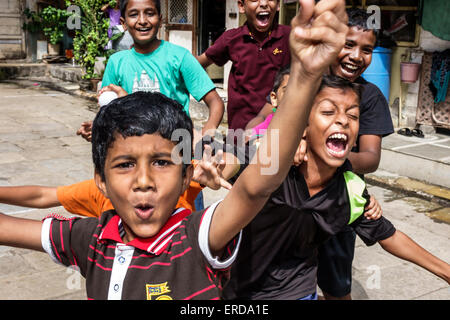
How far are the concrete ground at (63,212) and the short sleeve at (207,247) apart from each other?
195 cm

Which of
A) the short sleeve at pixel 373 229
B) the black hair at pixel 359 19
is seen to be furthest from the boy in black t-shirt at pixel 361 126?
the short sleeve at pixel 373 229

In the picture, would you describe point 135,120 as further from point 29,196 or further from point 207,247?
point 29,196

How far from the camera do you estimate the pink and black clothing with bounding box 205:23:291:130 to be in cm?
327

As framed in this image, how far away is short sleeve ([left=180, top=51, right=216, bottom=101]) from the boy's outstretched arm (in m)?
1.66

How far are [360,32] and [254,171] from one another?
1511mm

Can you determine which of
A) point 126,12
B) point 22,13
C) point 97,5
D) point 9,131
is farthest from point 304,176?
point 22,13

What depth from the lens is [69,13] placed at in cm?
1162

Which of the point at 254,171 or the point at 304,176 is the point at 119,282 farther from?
the point at 304,176

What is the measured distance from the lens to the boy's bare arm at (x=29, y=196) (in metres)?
1.84

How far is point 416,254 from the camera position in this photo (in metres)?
1.97

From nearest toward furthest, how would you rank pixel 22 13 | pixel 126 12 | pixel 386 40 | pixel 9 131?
1. pixel 126 12
2. pixel 386 40
3. pixel 9 131
4. pixel 22 13

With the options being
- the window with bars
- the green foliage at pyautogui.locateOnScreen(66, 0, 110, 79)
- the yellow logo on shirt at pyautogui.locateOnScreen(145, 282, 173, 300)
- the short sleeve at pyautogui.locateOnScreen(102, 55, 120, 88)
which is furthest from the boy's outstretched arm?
the green foliage at pyautogui.locateOnScreen(66, 0, 110, 79)

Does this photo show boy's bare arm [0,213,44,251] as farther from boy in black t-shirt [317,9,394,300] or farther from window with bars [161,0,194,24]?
window with bars [161,0,194,24]

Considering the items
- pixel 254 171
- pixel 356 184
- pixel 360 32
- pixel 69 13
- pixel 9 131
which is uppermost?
pixel 69 13
